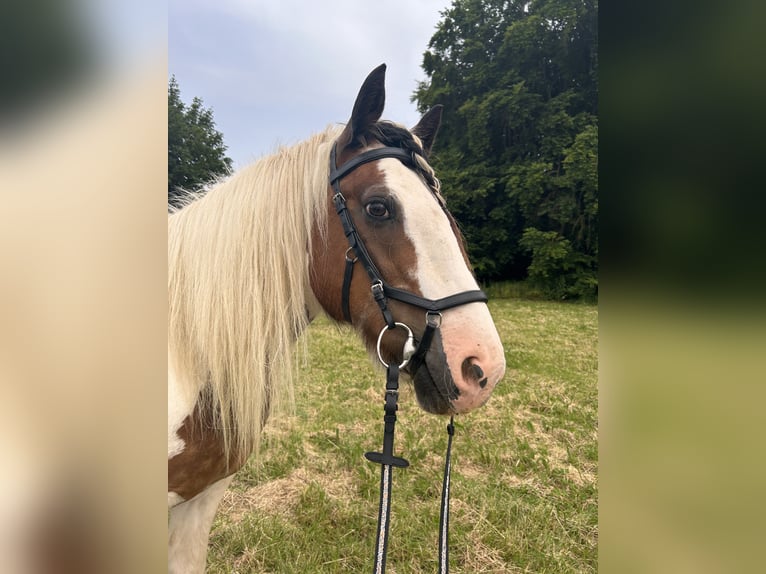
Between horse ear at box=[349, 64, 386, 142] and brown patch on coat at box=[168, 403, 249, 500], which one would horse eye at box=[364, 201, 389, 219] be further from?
brown patch on coat at box=[168, 403, 249, 500]

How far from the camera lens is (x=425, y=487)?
7.59 feet

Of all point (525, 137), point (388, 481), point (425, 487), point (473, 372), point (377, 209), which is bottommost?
point (425, 487)

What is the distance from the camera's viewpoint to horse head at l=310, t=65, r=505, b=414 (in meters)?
0.94

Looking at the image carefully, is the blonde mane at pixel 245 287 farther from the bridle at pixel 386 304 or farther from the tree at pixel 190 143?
the tree at pixel 190 143

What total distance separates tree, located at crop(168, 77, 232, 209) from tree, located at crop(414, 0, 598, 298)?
1552 millimetres

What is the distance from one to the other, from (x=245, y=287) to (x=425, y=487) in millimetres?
1825

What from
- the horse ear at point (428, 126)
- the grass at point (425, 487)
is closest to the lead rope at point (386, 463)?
the grass at point (425, 487)

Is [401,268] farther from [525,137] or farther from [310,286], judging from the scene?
[525,137]

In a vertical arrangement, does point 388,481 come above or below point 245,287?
below

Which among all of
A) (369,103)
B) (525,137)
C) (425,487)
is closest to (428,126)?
(369,103)

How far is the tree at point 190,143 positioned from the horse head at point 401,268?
90 centimetres

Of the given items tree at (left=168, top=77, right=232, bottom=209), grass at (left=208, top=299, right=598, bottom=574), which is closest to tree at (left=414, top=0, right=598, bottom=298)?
grass at (left=208, top=299, right=598, bottom=574)

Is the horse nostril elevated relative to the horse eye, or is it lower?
lower
